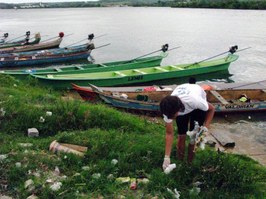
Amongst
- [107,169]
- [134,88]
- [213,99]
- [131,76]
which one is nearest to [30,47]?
[131,76]

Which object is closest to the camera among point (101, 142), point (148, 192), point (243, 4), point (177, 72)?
point (148, 192)

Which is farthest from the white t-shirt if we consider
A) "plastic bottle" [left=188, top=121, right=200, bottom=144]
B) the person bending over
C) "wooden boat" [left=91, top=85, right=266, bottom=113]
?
"wooden boat" [left=91, top=85, right=266, bottom=113]

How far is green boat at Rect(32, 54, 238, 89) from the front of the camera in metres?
14.1

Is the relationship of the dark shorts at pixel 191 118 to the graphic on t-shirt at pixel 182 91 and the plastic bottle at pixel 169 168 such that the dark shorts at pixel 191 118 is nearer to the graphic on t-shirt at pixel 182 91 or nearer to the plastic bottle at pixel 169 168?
the graphic on t-shirt at pixel 182 91

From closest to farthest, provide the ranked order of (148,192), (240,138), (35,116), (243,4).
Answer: (148,192), (35,116), (240,138), (243,4)

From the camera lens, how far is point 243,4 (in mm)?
76000

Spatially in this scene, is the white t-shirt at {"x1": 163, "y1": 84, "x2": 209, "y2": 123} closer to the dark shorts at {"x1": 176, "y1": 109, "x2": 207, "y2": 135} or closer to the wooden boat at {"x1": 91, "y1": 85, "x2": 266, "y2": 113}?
the dark shorts at {"x1": 176, "y1": 109, "x2": 207, "y2": 135}

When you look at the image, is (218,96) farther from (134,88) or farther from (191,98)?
(191,98)

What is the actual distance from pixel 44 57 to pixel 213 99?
490 inches

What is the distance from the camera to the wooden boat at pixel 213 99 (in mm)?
11102

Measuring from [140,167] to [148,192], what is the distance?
0.71 meters

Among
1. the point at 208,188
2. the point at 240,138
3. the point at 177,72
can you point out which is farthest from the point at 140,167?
the point at 177,72

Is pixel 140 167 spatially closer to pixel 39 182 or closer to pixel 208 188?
pixel 208 188

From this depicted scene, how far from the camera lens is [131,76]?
1543 centimetres
